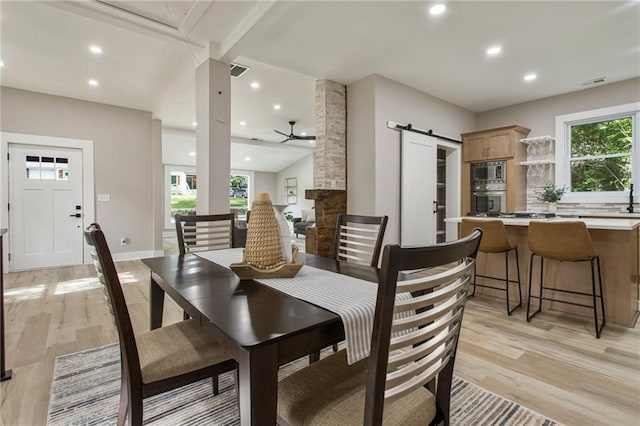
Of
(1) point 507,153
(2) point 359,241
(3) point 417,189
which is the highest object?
(1) point 507,153

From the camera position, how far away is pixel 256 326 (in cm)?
84

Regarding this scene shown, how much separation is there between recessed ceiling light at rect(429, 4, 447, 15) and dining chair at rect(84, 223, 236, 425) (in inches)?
121

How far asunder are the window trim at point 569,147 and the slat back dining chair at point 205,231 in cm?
532

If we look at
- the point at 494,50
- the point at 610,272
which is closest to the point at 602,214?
the point at 610,272

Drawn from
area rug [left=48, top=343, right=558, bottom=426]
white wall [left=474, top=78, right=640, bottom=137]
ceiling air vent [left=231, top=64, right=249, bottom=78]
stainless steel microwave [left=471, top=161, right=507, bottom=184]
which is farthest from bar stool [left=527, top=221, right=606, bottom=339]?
ceiling air vent [left=231, top=64, right=249, bottom=78]

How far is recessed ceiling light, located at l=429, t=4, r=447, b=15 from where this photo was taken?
9.04 ft

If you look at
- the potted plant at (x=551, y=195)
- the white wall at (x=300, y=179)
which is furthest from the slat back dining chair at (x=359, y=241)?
the white wall at (x=300, y=179)

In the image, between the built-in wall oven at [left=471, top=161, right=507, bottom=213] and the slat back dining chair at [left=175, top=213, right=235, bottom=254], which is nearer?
the slat back dining chair at [left=175, top=213, right=235, bottom=254]

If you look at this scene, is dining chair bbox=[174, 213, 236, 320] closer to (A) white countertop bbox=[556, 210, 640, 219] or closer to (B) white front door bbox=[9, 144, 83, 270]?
(B) white front door bbox=[9, 144, 83, 270]

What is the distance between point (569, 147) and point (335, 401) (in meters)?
5.98

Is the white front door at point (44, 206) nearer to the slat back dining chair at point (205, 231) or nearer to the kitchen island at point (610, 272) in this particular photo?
the slat back dining chair at point (205, 231)

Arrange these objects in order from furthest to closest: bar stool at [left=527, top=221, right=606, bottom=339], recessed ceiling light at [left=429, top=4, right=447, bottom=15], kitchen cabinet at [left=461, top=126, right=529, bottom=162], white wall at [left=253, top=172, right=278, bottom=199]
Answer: white wall at [left=253, top=172, right=278, bottom=199] < kitchen cabinet at [left=461, top=126, right=529, bottom=162] < recessed ceiling light at [left=429, top=4, right=447, bottom=15] < bar stool at [left=527, top=221, right=606, bottom=339]

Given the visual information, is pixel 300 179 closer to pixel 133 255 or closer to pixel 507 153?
pixel 133 255

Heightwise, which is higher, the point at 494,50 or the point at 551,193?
the point at 494,50
